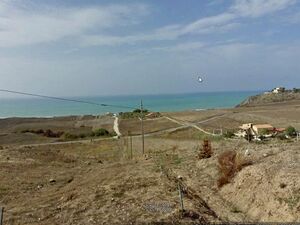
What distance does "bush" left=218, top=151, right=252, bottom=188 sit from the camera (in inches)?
697

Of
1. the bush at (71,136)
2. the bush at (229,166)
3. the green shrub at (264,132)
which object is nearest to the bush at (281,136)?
the green shrub at (264,132)

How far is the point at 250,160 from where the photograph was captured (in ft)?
60.8

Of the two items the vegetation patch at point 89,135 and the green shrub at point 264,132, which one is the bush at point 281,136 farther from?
the vegetation patch at point 89,135

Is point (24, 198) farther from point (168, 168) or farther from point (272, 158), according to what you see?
point (272, 158)

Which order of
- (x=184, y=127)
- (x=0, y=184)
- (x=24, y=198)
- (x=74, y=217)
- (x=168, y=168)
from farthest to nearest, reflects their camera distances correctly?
(x=184, y=127)
(x=168, y=168)
(x=0, y=184)
(x=24, y=198)
(x=74, y=217)

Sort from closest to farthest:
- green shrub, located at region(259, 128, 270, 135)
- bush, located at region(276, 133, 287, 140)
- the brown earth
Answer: the brown earth
bush, located at region(276, 133, 287, 140)
green shrub, located at region(259, 128, 270, 135)

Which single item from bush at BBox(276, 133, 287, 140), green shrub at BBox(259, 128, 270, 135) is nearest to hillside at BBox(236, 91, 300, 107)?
green shrub at BBox(259, 128, 270, 135)

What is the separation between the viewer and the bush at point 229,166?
1770cm

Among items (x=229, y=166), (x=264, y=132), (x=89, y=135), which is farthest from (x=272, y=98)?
(x=229, y=166)

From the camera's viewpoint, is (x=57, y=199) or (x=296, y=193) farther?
(x=57, y=199)

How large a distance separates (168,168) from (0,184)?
8.19m

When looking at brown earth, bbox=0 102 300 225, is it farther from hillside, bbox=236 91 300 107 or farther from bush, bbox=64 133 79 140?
hillside, bbox=236 91 300 107

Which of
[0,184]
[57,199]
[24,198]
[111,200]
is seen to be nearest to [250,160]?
[111,200]

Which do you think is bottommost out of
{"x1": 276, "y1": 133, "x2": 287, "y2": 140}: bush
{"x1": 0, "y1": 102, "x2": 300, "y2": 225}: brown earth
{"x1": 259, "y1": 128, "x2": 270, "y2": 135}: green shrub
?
{"x1": 276, "y1": 133, "x2": 287, "y2": 140}: bush
